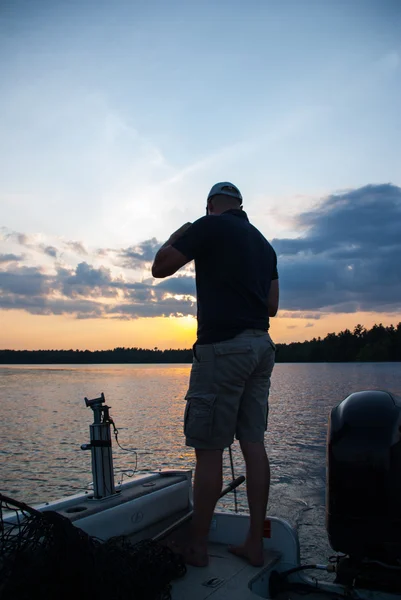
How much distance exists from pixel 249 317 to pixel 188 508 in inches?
52.6

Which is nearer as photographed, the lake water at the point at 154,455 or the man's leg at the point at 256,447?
the man's leg at the point at 256,447

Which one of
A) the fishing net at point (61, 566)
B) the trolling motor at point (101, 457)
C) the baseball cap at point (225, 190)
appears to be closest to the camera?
the fishing net at point (61, 566)

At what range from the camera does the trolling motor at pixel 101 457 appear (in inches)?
110

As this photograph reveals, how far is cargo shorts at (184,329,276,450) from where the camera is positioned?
2553 mm

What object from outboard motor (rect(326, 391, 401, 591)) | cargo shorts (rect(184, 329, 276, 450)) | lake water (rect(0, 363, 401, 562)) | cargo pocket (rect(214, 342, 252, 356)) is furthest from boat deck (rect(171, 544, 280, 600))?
lake water (rect(0, 363, 401, 562))

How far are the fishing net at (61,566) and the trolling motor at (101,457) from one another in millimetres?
695

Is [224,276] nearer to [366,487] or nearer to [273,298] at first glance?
[273,298]

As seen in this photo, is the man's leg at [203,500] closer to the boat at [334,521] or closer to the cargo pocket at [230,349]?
the boat at [334,521]

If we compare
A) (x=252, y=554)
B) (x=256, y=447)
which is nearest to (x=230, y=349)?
(x=256, y=447)

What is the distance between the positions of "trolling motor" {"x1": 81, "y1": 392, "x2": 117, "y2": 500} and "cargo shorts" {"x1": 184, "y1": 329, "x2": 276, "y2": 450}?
1.73ft

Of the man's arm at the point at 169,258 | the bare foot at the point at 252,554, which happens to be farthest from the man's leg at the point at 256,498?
the man's arm at the point at 169,258

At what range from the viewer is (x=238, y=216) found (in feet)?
9.66

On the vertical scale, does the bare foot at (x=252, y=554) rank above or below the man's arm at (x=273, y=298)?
below

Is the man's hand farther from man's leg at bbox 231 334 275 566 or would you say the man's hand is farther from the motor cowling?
the motor cowling
